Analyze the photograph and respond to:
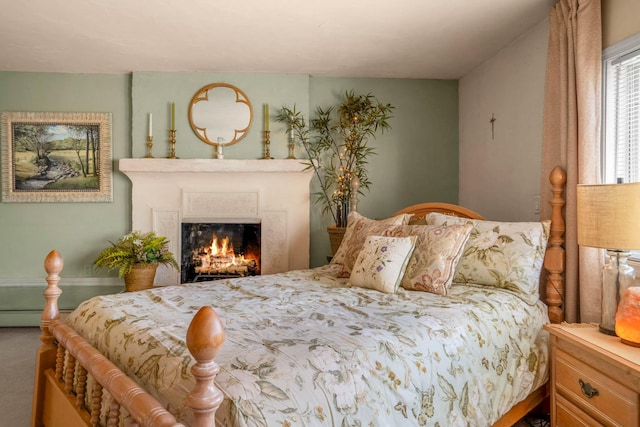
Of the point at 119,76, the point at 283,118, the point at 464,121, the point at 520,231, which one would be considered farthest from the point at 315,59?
the point at 520,231

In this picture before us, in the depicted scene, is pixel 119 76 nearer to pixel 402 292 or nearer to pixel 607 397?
pixel 402 292

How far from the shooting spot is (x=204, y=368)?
3.36 feet

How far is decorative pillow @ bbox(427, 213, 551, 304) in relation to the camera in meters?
2.39

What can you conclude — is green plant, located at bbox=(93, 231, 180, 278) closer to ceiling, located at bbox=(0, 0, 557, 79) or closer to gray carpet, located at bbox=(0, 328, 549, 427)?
gray carpet, located at bbox=(0, 328, 549, 427)

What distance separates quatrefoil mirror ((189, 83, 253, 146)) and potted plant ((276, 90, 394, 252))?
0.36 meters

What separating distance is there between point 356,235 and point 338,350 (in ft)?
4.99

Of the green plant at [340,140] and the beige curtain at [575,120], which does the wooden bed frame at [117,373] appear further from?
the green plant at [340,140]

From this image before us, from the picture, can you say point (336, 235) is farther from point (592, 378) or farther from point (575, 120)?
point (592, 378)

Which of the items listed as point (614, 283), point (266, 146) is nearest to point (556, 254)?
point (614, 283)

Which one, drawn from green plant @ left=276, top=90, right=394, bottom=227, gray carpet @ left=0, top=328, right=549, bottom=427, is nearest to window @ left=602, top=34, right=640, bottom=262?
gray carpet @ left=0, top=328, right=549, bottom=427

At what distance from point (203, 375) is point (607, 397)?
1.60 m

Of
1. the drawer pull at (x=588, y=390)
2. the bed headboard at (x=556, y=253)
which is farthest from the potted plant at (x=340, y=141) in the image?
the drawer pull at (x=588, y=390)

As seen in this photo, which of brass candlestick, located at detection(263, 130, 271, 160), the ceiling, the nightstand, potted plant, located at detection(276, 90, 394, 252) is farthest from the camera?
brass candlestick, located at detection(263, 130, 271, 160)

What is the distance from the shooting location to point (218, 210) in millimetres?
4266
